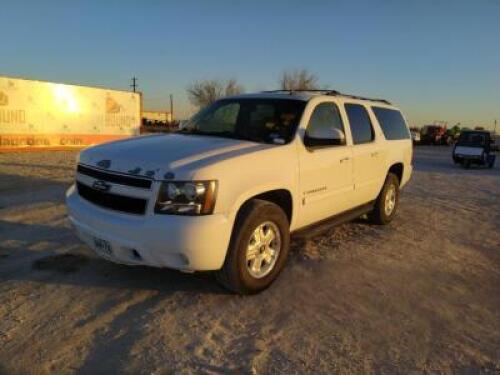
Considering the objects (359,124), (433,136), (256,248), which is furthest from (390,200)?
(433,136)

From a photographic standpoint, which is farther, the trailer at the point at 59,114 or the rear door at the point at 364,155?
the trailer at the point at 59,114

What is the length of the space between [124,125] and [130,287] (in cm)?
2491

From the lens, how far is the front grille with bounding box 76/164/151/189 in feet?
12.0

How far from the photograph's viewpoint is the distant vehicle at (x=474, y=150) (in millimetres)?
19688

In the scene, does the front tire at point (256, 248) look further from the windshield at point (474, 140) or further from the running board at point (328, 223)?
the windshield at point (474, 140)

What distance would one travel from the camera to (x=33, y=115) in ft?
74.4

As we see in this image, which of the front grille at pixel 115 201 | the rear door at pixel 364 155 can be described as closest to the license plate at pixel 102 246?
the front grille at pixel 115 201

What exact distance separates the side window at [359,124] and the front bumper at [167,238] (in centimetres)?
266

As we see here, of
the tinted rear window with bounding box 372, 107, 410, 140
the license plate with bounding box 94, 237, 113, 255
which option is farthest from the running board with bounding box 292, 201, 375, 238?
the license plate with bounding box 94, 237, 113, 255

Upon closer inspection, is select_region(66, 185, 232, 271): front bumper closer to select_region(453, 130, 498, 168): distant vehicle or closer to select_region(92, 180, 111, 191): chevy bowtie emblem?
select_region(92, 180, 111, 191): chevy bowtie emblem

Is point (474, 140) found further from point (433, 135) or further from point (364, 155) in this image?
point (433, 135)

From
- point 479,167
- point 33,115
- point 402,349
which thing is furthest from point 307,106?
point 33,115

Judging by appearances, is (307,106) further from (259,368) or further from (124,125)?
(124,125)

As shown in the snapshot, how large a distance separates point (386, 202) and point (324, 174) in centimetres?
235
